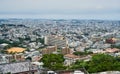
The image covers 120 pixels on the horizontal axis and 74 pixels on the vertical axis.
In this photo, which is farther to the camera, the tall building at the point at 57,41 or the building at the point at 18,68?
the tall building at the point at 57,41

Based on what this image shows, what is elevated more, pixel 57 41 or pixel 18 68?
pixel 18 68

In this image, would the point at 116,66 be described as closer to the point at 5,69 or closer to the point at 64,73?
the point at 64,73

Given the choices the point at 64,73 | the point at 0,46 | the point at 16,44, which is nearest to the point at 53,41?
the point at 16,44

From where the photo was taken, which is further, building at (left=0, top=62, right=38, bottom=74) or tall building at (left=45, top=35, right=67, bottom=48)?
tall building at (left=45, top=35, right=67, bottom=48)

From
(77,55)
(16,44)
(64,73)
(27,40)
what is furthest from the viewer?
(27,40)

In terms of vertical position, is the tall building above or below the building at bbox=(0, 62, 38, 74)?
below

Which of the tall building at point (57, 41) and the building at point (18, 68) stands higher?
the building at point (18, 68)

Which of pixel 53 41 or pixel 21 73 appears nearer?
pixel 21 73

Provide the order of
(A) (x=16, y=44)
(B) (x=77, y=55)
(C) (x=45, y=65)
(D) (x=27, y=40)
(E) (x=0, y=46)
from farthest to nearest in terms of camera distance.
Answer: (D) (x=27, y=40) → (A) (x=16, y=44) → (E) (x=0, y=46) → (B) (x=77, y=55) → (C) (x=45, y=65)

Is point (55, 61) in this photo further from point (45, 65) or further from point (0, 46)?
point (0, 46)

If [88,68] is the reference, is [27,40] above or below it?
below

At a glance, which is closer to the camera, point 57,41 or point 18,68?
point 18,68
